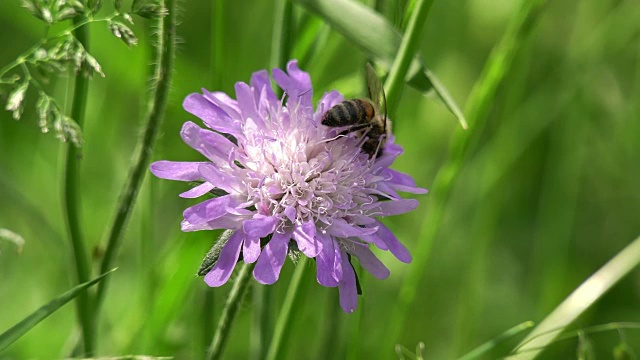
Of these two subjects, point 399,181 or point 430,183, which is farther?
point 430,183

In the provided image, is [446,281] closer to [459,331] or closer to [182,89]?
[459,331]

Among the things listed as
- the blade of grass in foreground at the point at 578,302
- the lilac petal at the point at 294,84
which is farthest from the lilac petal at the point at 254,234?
the blade of grass in foreground at the point at 578,302

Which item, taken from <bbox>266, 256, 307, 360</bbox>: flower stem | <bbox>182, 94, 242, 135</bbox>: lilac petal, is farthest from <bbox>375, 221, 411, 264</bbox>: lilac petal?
<bbox>182, 94, 242, 135</bbox>: lilac petal

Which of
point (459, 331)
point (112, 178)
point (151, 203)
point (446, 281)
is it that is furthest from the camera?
point (446, 281)

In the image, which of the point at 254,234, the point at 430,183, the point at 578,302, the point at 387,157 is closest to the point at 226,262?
the point at 254,234

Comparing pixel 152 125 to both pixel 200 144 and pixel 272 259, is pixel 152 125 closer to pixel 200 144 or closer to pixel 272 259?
pixel 200 144

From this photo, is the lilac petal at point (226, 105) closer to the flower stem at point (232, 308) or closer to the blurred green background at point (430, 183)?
the flower stem at point (232, 308)

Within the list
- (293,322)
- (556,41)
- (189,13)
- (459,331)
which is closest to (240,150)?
(293,322)
